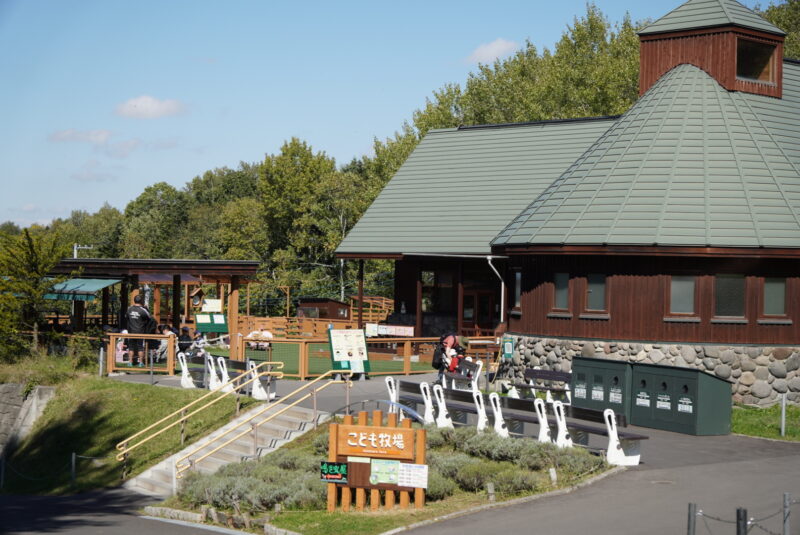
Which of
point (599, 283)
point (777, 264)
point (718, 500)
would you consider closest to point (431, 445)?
point (718, 500)

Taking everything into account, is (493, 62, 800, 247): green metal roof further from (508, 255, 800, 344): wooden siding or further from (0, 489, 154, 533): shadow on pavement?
(0, 489, 154, 533): shadow on pavement

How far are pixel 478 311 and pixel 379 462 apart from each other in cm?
2189

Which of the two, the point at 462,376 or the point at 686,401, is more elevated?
the point at 462,376

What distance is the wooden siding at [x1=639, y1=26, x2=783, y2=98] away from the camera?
29.4 meters

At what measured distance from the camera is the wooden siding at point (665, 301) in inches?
980

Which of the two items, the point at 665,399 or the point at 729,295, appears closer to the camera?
the point at 665,399

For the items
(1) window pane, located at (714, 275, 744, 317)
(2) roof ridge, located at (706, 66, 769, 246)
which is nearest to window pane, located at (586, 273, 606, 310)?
(1) window pane, located at (714, 275, 744, 317)

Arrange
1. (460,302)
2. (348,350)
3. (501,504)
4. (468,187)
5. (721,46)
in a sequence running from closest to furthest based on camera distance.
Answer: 1. (501,504)
2. (348,350)
3. (721,46)
4. (460,302)
5. (468,187)

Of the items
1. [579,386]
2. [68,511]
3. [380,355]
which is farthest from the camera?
[380,355]

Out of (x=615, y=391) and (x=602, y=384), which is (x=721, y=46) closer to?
(x=602, y=384)

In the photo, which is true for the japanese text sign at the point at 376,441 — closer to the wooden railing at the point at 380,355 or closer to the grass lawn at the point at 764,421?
the grass lawn at the point at 764,421

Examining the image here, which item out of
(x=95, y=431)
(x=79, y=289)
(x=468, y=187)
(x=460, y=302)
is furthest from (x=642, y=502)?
(x=468, y=187)

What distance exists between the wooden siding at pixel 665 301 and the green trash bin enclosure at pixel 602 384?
3407 mm

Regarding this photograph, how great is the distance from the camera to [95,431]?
2478 centimetres
